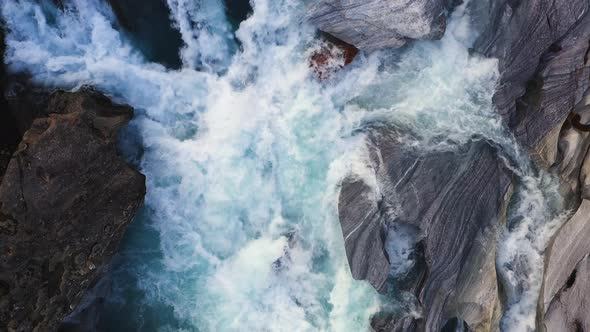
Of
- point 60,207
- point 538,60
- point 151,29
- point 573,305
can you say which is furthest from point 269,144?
point 573,305

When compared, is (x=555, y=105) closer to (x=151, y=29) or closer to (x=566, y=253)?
(x=566, y=253)

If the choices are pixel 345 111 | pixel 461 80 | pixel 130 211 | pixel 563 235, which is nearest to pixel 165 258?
pixel 130 211

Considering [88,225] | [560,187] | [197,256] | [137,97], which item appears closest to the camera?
[88,225]

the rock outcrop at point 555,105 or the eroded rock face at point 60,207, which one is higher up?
the rock outcrop at point 555,105

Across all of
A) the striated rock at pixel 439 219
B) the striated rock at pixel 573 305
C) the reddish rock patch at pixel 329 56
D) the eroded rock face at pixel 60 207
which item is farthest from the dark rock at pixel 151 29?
the striated rock at pixel 573 305

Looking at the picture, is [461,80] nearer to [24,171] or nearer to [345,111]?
[345,111]

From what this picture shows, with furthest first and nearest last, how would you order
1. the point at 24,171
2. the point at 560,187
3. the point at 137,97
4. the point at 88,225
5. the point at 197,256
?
the point at 560,187
the point at 197,256
the point at 137,97
the point at 88,225
the point at 24,171

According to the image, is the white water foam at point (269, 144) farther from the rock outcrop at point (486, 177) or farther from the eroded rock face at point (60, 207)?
the eroded rock face at point (60, 207)
